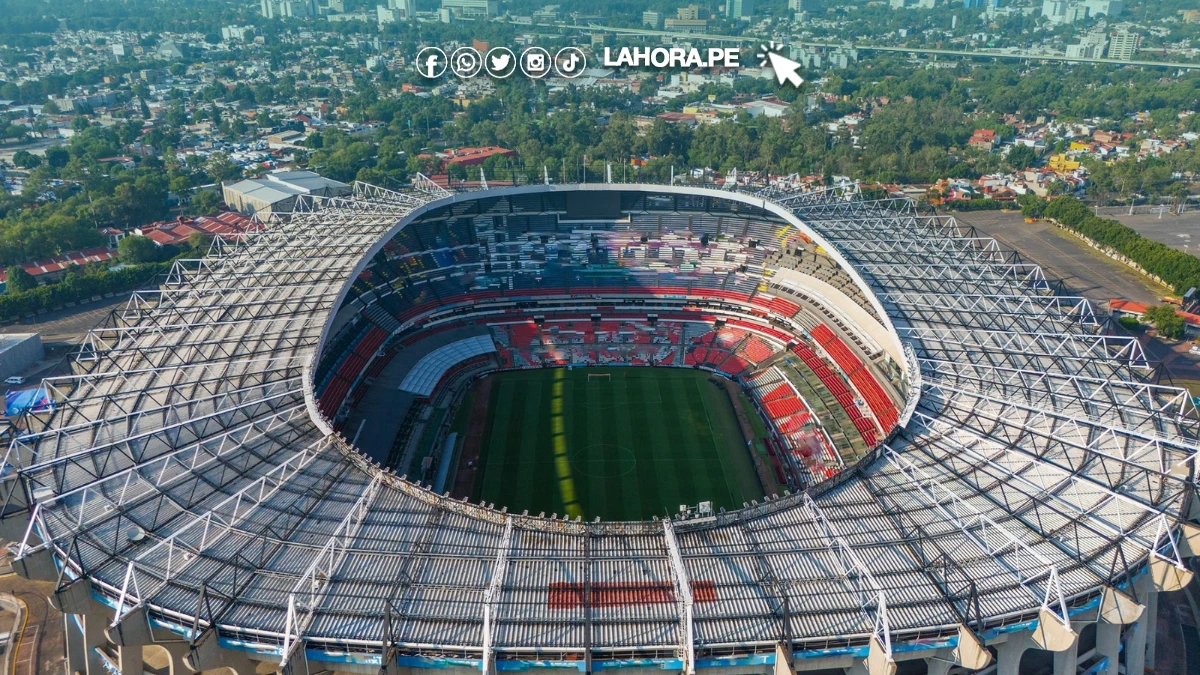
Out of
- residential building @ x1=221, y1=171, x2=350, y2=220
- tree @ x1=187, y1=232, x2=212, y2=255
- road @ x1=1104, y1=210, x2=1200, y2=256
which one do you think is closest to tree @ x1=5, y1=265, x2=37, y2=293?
tree @ x1=187, y1=232, x2=212, y2=255

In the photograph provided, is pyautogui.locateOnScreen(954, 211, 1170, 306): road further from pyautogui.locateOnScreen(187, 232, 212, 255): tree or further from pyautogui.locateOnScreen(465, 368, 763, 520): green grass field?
pyautogui.locateOnScreen(187, 232, 212, 255): tree

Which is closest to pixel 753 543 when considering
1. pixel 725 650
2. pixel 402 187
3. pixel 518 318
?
pixel 725 650

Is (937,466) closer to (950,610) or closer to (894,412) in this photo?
(950,610)

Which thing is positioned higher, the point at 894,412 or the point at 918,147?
the point at 918,147

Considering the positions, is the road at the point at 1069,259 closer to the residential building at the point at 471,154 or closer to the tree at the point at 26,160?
the residential building at the point at 471,154

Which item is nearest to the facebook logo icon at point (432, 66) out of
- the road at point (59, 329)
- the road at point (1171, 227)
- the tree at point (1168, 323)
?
the road at point (59, 329)

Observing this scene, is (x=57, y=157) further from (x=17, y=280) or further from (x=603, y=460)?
(x=603, y=460)

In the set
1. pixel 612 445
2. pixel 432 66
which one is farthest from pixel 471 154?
pixel 612 445
